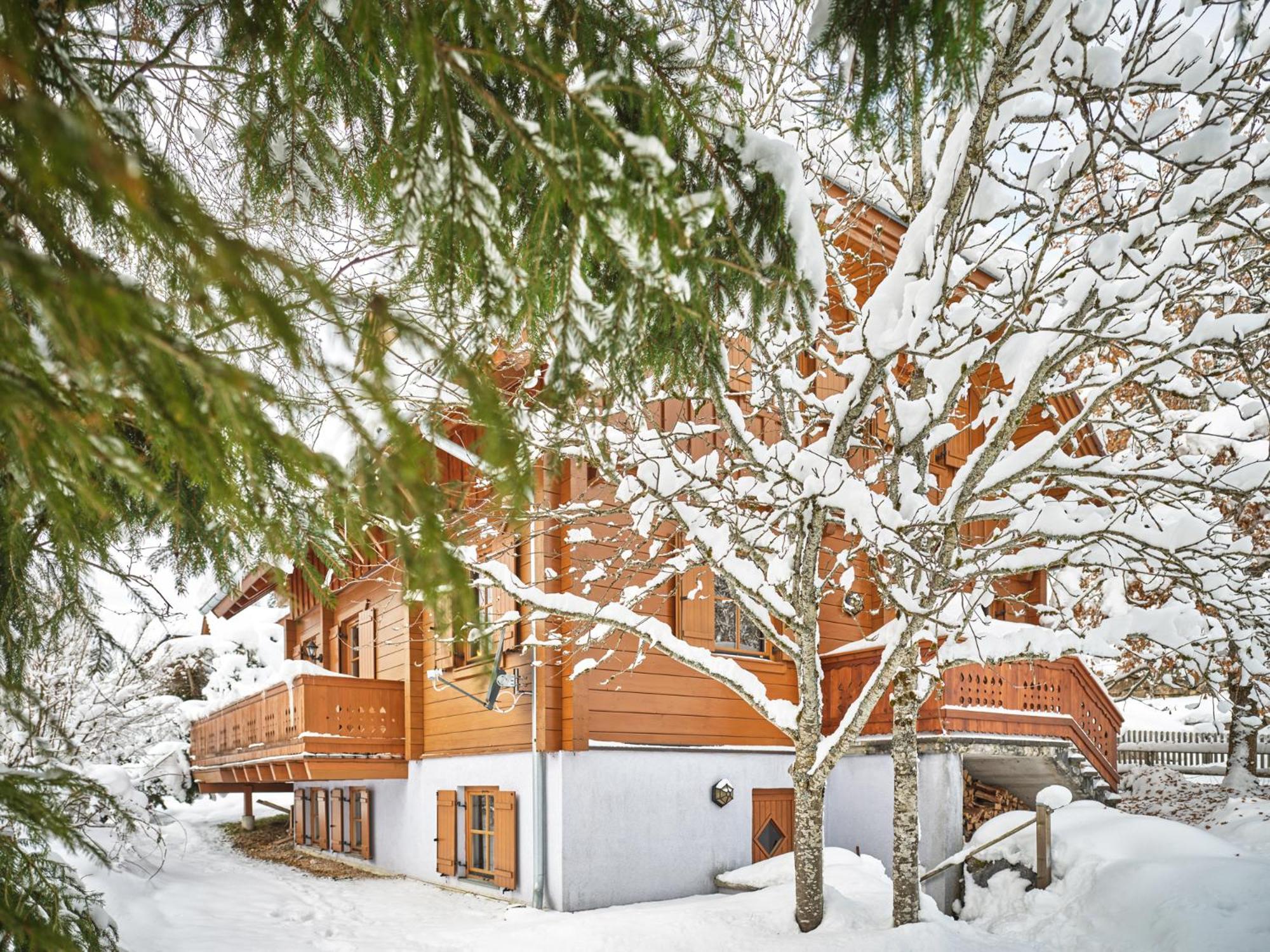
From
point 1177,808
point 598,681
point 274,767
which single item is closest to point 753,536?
point 598,681

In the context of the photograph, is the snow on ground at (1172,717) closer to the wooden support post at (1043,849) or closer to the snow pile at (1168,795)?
the snow pile at (1168,795)

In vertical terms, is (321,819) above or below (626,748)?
below

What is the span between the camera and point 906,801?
26.3ft

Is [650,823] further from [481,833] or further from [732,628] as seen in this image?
[732,628]

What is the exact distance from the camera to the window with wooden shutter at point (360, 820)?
14.9 meters

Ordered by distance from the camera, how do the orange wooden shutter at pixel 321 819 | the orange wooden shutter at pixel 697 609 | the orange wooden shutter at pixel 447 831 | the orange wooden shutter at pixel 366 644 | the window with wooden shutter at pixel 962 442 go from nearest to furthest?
the orange wooden shutter at pixel 697 609 < the orange wooden shutter at pixel 447 831 < the window with wooden shutter at pixel 962 442 < the orange wooden shutter at pixel 366 644 < the orange wooden shutter at pixel 321 819

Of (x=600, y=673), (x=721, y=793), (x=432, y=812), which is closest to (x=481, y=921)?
(x=600, y=673)

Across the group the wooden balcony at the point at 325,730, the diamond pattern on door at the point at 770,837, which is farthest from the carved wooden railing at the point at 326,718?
the diamond pattern on door at the point at 770,837

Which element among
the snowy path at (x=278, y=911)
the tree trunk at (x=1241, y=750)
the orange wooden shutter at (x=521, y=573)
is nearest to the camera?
the snowy path at (x=278, y=911)

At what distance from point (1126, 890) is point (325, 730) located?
29.5 ft

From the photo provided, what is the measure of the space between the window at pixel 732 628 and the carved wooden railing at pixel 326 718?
4575 mm

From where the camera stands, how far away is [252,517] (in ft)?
7.36

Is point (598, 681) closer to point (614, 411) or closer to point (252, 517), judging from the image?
point (614, 411)

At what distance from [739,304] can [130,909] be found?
27.6 ft
